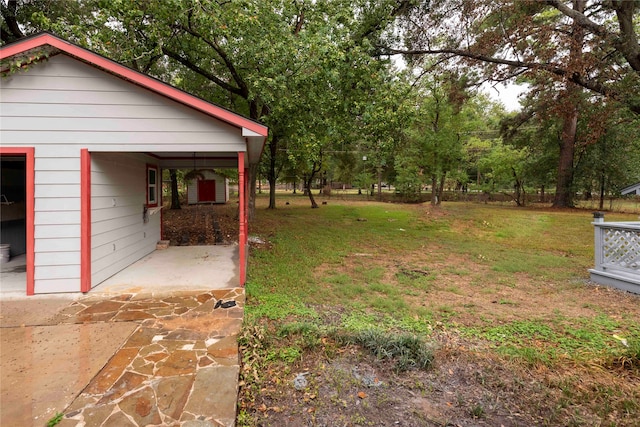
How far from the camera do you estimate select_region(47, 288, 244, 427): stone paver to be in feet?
7.13

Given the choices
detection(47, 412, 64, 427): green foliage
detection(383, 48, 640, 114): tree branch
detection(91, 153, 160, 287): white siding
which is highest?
detection(383, 48, 640, 114): tree branch

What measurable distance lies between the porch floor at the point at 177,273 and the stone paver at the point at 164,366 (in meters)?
0.47

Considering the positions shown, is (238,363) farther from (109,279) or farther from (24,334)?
(109,279)

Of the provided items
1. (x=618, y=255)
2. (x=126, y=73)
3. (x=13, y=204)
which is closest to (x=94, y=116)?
(x=126, y=73)

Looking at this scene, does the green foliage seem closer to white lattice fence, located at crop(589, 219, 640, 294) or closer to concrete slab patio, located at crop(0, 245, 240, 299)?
concrete slab patio, located at crop(0, 245, 240, 299)

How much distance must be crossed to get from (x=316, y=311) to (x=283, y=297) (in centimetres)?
71

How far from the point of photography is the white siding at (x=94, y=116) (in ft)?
14.2

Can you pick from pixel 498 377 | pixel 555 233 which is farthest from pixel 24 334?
pixel 555 233

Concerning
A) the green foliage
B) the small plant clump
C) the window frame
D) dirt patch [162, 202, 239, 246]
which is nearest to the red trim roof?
the small plant clump

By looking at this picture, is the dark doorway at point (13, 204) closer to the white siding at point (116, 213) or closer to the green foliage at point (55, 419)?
the white siding at point (116, 213)

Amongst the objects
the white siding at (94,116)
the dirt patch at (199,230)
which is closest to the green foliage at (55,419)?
the white siding at (94,116)

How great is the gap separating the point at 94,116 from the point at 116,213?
177 centimetres

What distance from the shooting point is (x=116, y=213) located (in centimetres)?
552

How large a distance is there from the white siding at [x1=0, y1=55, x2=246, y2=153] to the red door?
17711 mm
